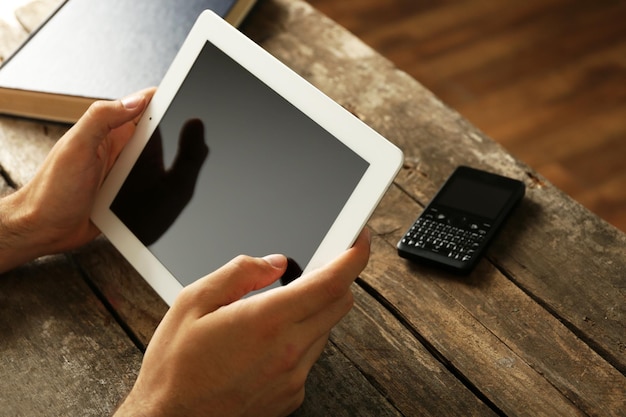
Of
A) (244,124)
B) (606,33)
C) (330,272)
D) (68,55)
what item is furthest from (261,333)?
(606,33)

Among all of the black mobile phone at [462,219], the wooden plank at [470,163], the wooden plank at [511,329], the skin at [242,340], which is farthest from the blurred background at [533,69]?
the skin at [242,340]

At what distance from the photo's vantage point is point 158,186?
2.99ft

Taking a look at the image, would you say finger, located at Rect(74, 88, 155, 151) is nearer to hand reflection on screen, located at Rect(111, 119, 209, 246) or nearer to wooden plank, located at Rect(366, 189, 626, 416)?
hand reflection on screen, located at Rect(111, 119, 209, 246)

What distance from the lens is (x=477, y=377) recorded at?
0.83m

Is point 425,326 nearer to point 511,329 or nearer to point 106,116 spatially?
point 511,329

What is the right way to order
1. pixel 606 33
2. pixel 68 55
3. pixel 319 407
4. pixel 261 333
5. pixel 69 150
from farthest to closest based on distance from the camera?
pixel 606 33
pixel 68 55
pixel 69 150
pixel 319 407
pixel 261 333

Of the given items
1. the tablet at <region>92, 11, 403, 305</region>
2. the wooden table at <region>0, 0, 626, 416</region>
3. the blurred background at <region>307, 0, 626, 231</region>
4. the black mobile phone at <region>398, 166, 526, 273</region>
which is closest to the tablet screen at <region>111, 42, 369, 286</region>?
the tablet at <region>92, 11, 403, 305</region>

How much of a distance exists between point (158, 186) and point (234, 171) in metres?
0.11

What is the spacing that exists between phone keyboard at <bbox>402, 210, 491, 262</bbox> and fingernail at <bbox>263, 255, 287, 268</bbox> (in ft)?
0.74

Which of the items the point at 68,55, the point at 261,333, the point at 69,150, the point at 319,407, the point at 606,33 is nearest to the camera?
the point at 261,333

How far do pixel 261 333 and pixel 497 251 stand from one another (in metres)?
0.37

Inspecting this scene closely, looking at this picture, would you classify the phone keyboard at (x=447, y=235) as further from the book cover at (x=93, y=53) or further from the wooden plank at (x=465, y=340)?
the book cover at (x=93, y=53)

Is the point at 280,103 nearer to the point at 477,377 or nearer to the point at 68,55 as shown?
the point at 477,377

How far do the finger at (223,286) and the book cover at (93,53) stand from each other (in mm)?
484
